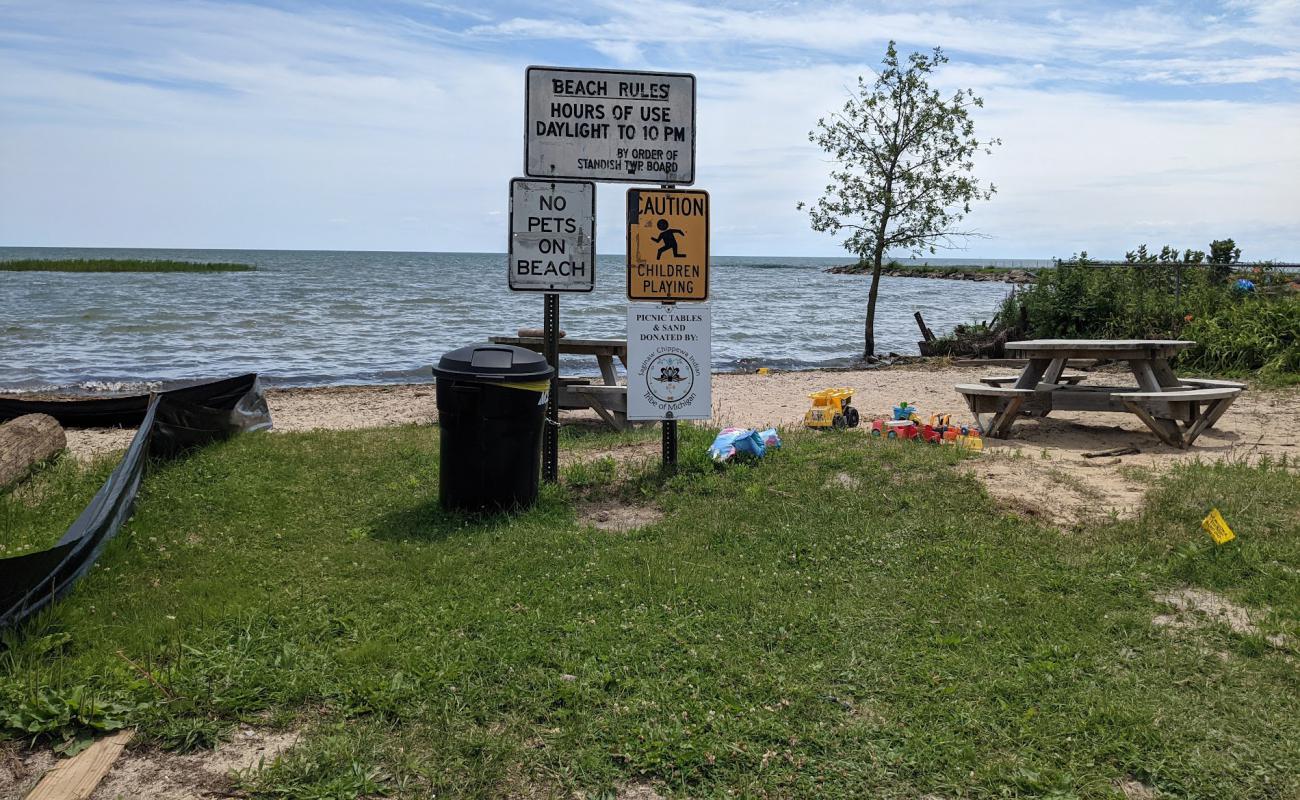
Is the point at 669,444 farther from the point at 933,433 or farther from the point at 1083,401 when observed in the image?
the point at 1083,401

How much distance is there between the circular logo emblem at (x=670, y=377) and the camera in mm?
7457

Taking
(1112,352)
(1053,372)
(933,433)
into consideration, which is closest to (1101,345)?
(1112,352)

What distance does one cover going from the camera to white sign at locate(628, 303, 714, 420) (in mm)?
7414

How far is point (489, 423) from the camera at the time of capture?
19.9ft

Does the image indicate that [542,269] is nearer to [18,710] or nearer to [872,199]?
[18,710]

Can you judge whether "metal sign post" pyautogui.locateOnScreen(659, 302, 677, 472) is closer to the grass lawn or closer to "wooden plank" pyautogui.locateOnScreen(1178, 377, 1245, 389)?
the grass lawn

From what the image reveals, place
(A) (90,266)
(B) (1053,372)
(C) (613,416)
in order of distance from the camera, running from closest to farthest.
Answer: (B) (1053,372) < (C) (613,416) < (A) (90,266)

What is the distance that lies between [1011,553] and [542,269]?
3.76 metres

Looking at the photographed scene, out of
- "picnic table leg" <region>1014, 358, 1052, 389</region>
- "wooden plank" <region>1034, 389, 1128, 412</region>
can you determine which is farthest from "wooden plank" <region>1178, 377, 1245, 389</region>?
"picnic table leg" <region>1014, 358, 1052, 389</region>

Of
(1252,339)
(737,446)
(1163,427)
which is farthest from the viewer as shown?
(1252,339)

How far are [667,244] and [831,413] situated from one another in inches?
132

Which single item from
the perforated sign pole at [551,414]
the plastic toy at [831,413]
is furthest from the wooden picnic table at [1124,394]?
the perforated sign pole at [551,414]

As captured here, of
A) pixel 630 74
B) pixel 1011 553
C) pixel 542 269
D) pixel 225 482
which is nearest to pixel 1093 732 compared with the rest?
pixel 1011 553

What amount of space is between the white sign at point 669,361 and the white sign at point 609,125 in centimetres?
102
